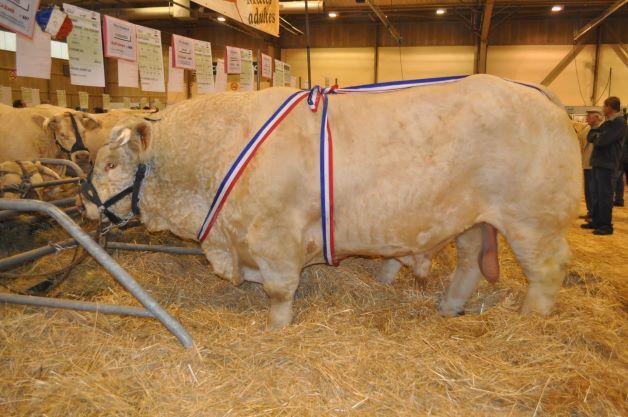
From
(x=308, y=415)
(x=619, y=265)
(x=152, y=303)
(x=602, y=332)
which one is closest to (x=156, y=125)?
(x=152, y=303)

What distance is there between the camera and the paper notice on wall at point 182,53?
5613mm

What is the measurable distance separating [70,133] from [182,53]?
3.20m

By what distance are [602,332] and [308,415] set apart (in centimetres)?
→ 224

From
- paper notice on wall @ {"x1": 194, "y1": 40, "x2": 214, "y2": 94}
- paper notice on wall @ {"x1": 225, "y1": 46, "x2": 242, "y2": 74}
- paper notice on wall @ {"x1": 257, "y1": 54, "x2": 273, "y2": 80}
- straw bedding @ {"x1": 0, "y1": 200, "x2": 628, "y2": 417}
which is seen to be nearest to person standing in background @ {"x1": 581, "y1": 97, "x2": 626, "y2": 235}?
straw bedding @ {"x1": 0, "y1": 200, "x2": 628, "y2": 417}

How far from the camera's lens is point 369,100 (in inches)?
131

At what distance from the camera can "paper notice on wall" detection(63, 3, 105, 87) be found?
4.15m

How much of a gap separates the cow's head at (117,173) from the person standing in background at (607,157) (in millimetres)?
6983

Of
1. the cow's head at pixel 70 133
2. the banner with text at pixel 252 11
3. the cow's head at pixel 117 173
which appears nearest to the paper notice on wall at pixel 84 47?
the cow's head at pixel 117 173

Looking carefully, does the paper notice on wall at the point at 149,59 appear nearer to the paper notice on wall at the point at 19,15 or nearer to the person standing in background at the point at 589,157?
the paper notice on wall at the point at 19,15

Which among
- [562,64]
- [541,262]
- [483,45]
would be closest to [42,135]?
[541,262]

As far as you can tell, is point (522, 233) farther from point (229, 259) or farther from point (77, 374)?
point (77, 374)

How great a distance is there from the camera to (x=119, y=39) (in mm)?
4699

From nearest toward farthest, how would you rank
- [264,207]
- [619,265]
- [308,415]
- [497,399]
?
[308,415], [497,399], [264,207], [619,265]

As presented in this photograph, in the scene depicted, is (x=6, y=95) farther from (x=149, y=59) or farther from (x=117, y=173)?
(x=117, y=173)
